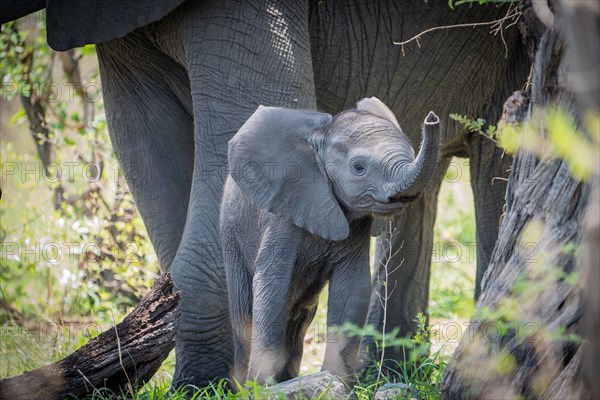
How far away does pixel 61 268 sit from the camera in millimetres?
7152

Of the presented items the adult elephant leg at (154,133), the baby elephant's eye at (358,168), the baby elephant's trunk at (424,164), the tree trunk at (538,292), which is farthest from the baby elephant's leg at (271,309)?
the adult elephant leg at (154,133)

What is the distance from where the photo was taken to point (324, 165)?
12.9ft

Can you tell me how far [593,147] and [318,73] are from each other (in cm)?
235

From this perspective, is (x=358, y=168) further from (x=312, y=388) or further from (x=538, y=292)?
(x=538, y=292)

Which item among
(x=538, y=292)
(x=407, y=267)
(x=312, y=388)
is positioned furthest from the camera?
(x=407, y=267)

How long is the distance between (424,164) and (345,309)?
75 centimetres

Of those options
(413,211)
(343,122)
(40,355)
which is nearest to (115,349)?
(343,122)

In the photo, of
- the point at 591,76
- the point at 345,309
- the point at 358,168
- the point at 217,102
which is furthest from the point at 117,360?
the point at 591,76

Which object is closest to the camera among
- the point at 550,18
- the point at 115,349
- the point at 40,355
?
the point at 550,18

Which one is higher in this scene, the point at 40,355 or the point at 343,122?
the point at 343,122

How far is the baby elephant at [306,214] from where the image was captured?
12.5 feet

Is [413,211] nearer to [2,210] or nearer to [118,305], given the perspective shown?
[118,305]

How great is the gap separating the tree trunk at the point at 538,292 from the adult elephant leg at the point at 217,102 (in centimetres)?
132

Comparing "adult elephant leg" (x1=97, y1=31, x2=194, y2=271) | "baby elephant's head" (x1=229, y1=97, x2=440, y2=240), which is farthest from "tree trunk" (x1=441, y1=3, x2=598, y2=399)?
"adult elephant leg" (x1=97, y1=31, x2=194, y2=271)
